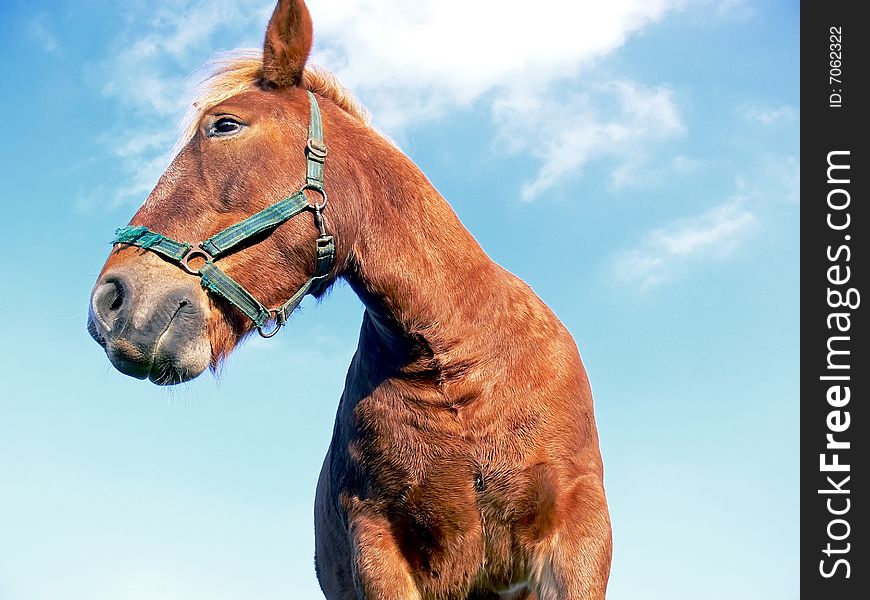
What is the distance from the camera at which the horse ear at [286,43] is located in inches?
178

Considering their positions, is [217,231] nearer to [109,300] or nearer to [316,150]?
[109,300]

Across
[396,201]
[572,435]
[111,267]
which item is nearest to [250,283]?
[111,267]

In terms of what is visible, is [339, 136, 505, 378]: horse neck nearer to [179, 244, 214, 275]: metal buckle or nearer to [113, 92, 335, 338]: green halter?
[113, 92, 335, 338]: green halter

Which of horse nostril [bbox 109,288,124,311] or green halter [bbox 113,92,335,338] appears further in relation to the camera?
green halter [bbox 113,92,335,338]

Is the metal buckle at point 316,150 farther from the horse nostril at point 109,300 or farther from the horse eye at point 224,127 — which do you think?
the horse nostril at point 109,300

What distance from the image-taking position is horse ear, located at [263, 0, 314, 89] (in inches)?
178

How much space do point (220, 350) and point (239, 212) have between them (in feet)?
2.20

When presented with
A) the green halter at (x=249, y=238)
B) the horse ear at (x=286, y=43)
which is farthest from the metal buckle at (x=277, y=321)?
the horse ear at (x=286, y=43)

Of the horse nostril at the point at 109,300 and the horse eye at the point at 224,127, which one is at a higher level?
the horse eye at the point at 224,127

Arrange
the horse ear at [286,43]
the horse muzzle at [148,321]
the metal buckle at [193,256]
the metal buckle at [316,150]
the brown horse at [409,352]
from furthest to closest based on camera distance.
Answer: the horse ear at [286,43] → the metal buckle at [316,150] → the brown horse at [409,352] → the metal buckle at [193,256] → the horse muzzle at [148,321]

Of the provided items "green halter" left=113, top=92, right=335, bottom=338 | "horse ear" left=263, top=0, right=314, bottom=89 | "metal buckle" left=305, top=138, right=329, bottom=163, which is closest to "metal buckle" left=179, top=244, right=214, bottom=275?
"green halter" left=113, top=92, right=335, bottom=338

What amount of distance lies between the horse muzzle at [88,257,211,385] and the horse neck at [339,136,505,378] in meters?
0.89

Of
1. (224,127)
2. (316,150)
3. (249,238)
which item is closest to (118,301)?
(249,238)
